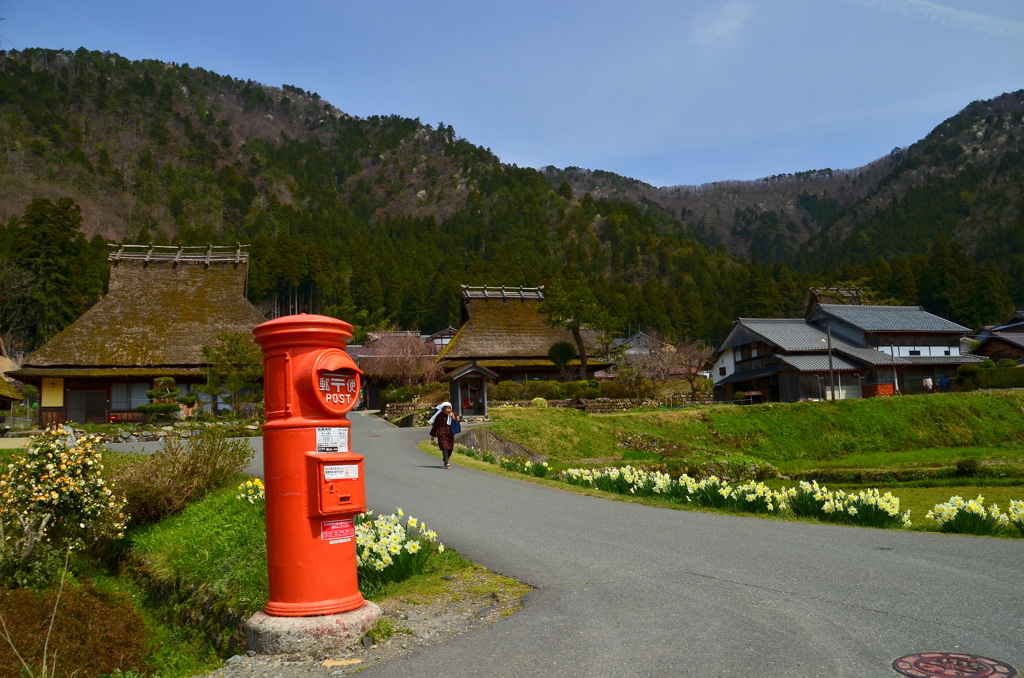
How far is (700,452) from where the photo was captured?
24922 millimetres

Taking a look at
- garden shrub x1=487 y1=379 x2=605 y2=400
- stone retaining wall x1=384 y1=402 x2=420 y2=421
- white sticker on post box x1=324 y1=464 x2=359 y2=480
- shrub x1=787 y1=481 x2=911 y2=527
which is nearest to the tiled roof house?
garden shrub x1=487 y1=379 x2=605 y2=400

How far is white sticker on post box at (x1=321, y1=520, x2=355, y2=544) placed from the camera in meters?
4.67

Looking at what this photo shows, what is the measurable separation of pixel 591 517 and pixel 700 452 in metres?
16.7

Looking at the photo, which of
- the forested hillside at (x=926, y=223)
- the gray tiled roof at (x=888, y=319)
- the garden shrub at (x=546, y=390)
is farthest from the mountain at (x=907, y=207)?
the garden shrub at (x=546, y=390)

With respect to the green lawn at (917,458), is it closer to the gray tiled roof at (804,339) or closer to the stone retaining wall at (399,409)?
the gray tiled roof at (804,339)

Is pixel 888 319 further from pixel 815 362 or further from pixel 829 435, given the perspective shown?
pixel 829 435

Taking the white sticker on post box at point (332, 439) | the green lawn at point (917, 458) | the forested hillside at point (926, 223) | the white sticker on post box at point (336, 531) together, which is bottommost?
the green lawn at point (917, 458)

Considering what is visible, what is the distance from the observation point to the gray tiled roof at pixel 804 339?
43.2 metres

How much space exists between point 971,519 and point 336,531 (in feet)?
22.7

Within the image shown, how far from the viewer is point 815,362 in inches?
1661

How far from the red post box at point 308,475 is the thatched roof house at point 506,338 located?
120ft

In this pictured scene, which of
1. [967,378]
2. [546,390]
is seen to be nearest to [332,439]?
[546,390]

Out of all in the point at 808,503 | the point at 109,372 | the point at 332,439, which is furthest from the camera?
the point at 109,372

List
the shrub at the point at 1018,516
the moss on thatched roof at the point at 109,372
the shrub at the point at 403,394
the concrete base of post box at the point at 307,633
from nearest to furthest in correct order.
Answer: the concrete base of post box at the point at 307,633 < the shrub at the point at 1018,516 < the moss on thatched roof at the point at 109,372 < the shrub at the point at 403,394
